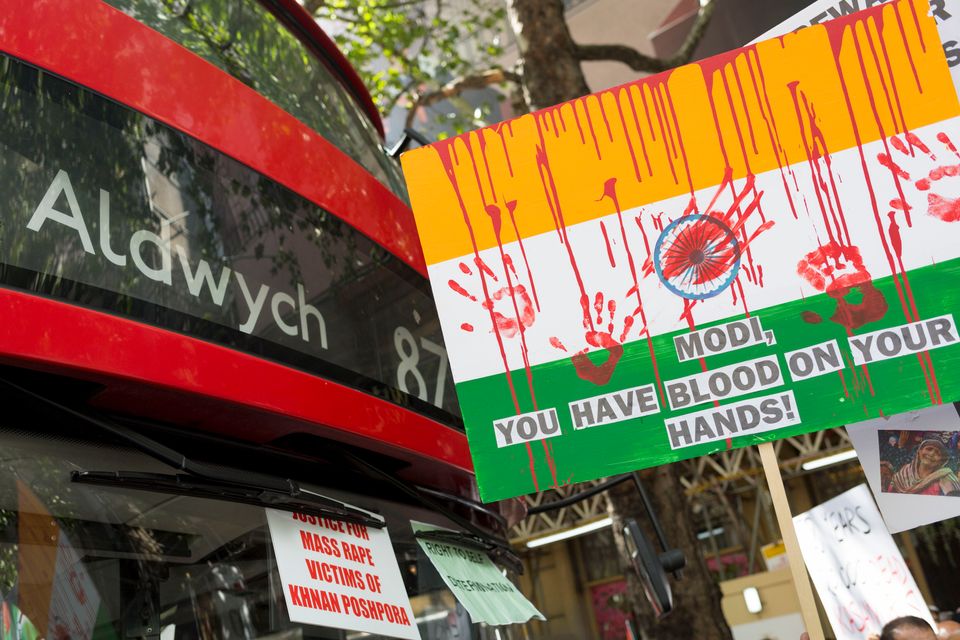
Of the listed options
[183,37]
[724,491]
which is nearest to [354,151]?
[183,37]

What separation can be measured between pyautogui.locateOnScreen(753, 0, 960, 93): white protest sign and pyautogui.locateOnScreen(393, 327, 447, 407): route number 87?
1643 mm

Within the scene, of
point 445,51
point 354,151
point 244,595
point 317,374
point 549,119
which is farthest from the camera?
point 445,51

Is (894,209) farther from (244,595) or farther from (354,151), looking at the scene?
(244,595)

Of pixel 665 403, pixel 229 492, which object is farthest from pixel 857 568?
pixel 229 492

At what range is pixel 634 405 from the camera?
122 inches

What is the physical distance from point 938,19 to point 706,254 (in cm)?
145

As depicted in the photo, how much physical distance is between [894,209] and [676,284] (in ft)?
2.37

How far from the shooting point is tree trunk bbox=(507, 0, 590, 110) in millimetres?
8227

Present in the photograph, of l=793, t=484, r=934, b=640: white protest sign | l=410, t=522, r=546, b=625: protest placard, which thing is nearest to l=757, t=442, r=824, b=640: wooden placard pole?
l=793, t=484, r=934, b=640: white protest sign

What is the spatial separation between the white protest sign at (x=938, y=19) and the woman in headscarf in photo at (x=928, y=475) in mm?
1365

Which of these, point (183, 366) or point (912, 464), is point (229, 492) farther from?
point (912, 464)

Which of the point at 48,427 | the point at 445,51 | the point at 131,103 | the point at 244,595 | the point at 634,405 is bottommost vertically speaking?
the point at 244,595

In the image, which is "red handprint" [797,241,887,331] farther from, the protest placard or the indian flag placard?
the protest placard

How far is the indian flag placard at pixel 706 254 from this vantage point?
3.03 meters
